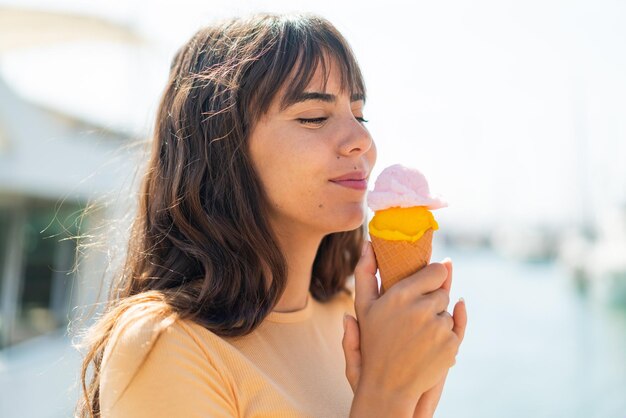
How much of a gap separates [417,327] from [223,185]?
667mm

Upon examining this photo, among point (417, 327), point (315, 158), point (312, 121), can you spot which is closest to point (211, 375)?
point (417, 327)

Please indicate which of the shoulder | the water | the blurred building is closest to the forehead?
the shoulder

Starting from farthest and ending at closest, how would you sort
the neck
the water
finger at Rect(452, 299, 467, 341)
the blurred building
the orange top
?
1. the water
2. the blurred building
3. the neck
4. finger at Rect(452, 299, 467, 341)
5. the orange top

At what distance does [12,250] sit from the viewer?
7.18 meters

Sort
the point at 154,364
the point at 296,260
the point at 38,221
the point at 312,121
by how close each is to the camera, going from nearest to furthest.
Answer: the point at 154,364, the point at 312,121, the point at 296,260, the point at 38,221

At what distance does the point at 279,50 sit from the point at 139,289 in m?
0.79

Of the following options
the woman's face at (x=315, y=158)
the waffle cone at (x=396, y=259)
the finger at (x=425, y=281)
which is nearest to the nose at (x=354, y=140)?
the woman's face at (x=315, y=158)

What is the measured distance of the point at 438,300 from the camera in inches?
50.0

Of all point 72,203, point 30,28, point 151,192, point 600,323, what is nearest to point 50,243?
point 72,203

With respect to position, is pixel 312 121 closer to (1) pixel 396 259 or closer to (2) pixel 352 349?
(1) pixel 396 259

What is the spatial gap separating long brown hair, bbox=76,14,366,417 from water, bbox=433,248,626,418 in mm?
2293

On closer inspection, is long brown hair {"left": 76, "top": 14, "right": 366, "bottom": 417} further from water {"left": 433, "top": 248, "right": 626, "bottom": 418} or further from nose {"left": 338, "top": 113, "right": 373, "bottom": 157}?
water {"left": 433, "top": 248, "right": 626, "bottom": 418}

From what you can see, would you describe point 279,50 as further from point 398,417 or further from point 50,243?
point 50,243

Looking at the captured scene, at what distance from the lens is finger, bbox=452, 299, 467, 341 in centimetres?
134
